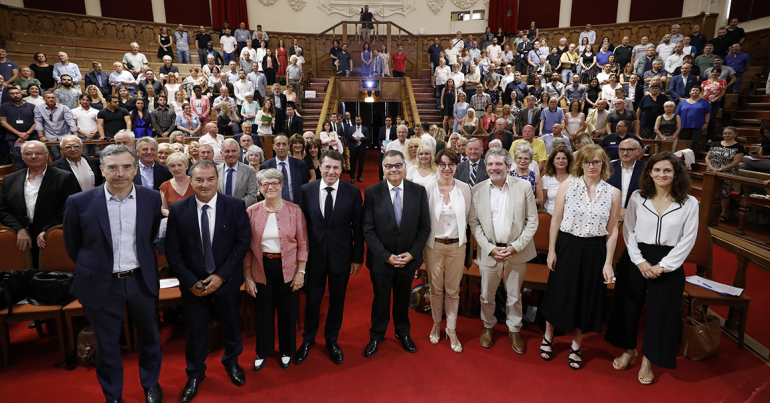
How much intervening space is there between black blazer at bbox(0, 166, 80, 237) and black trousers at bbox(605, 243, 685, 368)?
164 inches

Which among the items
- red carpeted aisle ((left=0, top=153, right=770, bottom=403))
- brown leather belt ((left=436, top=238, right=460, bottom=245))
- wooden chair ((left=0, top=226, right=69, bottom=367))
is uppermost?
brown leather belt ((left=436, top=238, right=460, bottom=245))

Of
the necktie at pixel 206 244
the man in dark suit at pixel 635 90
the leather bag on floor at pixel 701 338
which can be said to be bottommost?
the leather bag on floor at pixel 701 338

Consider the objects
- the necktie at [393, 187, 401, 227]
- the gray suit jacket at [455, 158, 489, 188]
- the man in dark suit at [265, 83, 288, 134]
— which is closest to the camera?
the necktie at [393, 187, 401, 227]

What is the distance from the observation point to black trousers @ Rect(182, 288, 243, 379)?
93.7 inches

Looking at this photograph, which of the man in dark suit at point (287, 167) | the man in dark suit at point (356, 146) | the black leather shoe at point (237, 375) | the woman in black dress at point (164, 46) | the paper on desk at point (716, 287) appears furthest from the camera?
the woman in black dress at point (164, 46)

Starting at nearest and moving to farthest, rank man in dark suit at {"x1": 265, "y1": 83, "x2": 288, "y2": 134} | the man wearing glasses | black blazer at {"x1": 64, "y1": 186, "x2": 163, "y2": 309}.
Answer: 1. black blazer at {"x1": 64, "y1": 186, "x2": 163, "y2": 309}
2. the man wearing glasses
3. man in dark suit at {"x1": 265, "y1": 83, "x2": 288, "y2": 134}

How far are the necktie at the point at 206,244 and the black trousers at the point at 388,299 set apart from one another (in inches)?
42.7

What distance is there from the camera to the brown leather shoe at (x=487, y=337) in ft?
9.64

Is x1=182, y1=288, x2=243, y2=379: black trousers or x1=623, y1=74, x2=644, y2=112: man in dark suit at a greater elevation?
x1=623, y1=74, x2=644, y2=112: man in dark suit

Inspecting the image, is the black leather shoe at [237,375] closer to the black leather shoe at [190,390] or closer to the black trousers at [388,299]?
the black leather shoe at [190,390]

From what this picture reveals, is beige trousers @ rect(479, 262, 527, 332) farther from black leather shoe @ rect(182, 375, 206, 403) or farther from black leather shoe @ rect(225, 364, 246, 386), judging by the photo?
black leather shoe @ rect(182, 375, 206, 403)

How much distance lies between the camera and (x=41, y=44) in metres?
10.4

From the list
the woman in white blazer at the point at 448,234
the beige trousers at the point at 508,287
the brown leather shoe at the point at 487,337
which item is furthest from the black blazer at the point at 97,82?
the brown leather shoe at the point at 487,337

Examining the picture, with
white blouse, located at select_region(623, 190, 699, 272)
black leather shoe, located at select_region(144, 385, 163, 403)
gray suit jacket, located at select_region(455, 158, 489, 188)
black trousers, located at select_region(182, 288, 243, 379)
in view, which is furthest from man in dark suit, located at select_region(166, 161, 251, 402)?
white blouse, located at select_region(623, 190, 699, 272)
